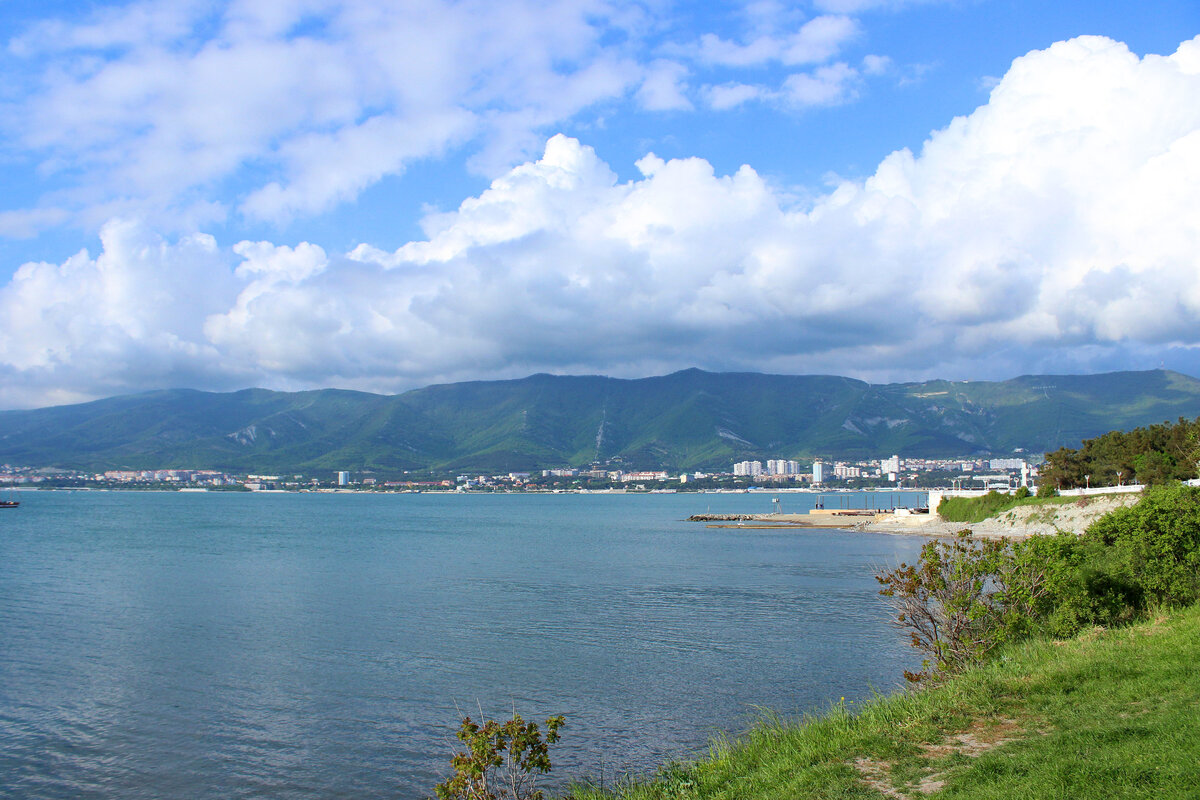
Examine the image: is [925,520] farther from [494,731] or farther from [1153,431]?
[494,731]

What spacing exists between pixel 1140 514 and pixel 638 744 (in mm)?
14317

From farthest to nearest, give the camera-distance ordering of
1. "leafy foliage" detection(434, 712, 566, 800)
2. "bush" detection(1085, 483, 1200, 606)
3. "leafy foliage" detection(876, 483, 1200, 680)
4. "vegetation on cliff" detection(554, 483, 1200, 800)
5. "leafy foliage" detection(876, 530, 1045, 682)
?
1. "bush" detection(1085, 483, 1200, 606)
2. "leafy foliage" detection(876, 483, 1200, 680)
3. "leafy foliage" detection(876, 530, 1045, 682)
4. "leafy foliage" detection(434, 712, 566, 800)
5. "vegetation on cliff" detection(554, 483, 1200, 800)

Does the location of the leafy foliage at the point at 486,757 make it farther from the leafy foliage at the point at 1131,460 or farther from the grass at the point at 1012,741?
the leafy foliage at the point at 1131,460

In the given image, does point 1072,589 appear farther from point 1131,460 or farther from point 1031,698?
point 1131,460

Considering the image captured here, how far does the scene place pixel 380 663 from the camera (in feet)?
90.0

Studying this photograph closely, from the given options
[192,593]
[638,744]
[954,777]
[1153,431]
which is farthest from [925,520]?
[954,777]

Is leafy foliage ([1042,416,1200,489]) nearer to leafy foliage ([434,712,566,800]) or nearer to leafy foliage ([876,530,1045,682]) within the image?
leafy foliage ([876,530,1045,682])

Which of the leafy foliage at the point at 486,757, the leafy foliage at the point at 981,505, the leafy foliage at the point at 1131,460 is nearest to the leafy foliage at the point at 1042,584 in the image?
the leafy foliage at the point at 486,757

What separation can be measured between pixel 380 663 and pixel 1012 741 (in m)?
21.9

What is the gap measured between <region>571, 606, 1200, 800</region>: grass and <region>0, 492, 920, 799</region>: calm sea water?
5.91 metres

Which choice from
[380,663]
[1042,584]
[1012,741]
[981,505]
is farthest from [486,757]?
[981,505]

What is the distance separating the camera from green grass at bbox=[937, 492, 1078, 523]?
3067 inches

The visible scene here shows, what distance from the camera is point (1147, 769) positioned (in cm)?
847

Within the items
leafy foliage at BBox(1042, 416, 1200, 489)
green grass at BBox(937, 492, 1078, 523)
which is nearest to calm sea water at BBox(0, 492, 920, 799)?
leafy foliage at BBox(1042, 416, 1200, 489)
